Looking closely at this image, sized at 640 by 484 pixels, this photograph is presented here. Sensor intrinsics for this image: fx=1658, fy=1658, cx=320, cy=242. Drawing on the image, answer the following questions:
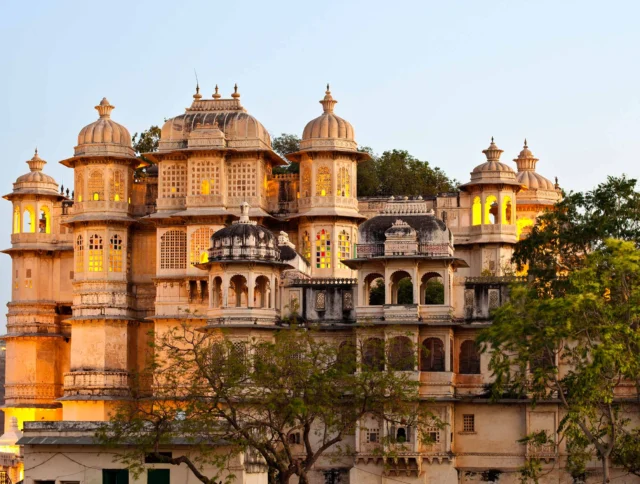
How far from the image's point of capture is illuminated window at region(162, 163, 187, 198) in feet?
200

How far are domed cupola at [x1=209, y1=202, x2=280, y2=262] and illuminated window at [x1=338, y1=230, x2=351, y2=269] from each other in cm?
894

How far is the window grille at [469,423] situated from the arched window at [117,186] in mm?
18693

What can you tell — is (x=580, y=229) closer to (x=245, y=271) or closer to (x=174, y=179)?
(x=245, y=271)

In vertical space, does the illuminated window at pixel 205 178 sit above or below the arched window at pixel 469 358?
above

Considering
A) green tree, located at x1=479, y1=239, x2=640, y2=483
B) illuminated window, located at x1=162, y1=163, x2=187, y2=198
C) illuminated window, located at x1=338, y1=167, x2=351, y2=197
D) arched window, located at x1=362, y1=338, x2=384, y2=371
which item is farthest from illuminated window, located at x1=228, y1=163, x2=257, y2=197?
green tree, located at x1=479, y1=239, x2=640, y2=483

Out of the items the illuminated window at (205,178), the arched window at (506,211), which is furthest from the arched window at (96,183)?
the arched window at (506,211)

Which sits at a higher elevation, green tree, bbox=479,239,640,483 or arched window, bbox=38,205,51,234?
arched window, bbox=38,205,51,234

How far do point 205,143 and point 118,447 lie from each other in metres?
19.0

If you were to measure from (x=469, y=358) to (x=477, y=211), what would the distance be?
42.4ft

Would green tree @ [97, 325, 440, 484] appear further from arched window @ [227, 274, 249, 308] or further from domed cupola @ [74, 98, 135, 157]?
domed cupola @ [74, 98, 135, 157]

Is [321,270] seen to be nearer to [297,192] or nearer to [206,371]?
[297,192]

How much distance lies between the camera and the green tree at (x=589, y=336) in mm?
41094

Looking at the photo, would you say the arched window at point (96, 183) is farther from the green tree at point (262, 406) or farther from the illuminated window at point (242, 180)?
the green tree at point (262, 406)

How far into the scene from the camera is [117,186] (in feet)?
204
